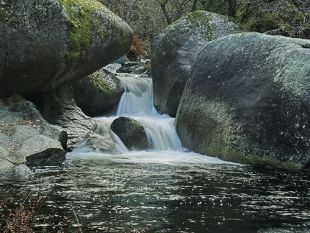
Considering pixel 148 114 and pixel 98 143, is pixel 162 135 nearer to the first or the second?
pixel 98 143

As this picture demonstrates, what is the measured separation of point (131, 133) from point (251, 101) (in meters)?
3.63

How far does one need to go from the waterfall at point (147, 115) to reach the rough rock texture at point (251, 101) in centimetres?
67

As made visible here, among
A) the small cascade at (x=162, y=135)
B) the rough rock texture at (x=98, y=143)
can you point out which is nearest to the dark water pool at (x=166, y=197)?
the rough rock texture at (x=98, y=143)

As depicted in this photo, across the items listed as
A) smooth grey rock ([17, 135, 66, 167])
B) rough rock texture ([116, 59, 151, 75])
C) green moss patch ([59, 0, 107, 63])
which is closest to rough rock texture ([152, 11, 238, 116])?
green moss patch ([59, 0, 107, 63])

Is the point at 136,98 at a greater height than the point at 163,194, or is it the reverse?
the point at 136,98

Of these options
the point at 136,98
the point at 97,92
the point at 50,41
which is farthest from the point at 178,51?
the point at 50,41

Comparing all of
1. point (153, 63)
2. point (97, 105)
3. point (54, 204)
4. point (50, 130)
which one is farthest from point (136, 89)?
point (54, 204)

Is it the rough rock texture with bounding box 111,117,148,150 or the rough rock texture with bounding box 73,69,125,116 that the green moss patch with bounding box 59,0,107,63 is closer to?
the rough rock texture with bounding box 111,117,148,150

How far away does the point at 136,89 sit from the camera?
726 inches

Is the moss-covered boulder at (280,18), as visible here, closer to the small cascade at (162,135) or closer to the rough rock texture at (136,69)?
the rough rock texture at (136,69)

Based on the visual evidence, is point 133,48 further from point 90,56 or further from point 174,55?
point 90,56

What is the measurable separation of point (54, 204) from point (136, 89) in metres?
11.7

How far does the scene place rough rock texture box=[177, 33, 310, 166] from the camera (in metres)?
10.6

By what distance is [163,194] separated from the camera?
770 centimetres
